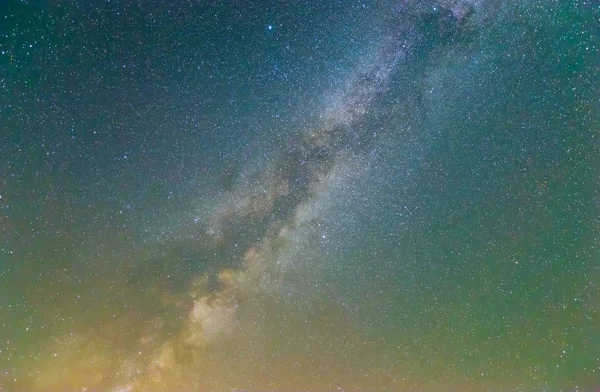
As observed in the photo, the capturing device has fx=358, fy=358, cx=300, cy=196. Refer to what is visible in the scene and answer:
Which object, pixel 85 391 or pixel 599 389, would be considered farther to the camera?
pixel 599 389

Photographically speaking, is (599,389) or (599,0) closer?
(599,0)

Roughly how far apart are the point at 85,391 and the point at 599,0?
18.8m

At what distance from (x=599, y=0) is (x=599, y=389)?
13.0m

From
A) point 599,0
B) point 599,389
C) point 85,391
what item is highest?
point 599,0

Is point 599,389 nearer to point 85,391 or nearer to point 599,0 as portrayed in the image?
point 599,0

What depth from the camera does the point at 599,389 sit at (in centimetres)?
1300

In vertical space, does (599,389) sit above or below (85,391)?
below

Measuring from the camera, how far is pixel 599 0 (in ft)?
31.3

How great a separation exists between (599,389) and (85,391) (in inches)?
699

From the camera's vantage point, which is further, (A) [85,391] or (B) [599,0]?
(A) [85,391]

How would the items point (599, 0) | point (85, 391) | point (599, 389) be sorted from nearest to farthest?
point (599, 0) → point (85, 391) → point (599, 389)

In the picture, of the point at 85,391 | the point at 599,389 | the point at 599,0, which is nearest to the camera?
the point at 599,0

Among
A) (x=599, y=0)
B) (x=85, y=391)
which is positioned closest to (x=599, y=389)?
(x=599, y=0)

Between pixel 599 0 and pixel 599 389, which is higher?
pixel 599 0
